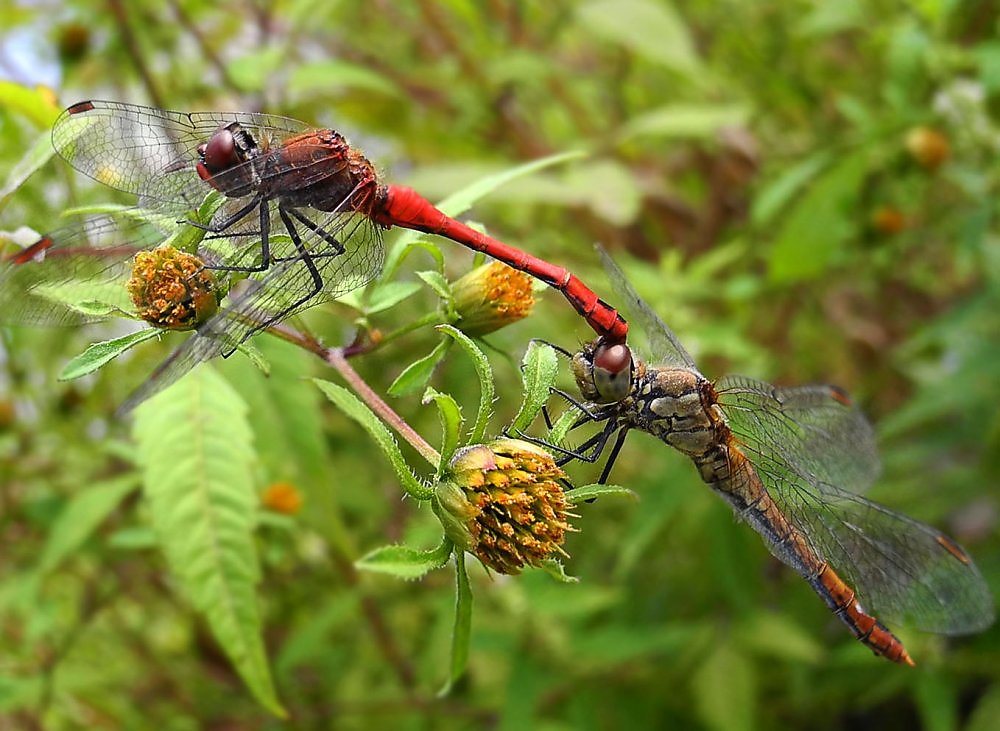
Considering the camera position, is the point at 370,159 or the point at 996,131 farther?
the point at 996,131

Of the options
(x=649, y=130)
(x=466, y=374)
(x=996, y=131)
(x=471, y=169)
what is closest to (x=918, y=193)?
(x=996, y=131)

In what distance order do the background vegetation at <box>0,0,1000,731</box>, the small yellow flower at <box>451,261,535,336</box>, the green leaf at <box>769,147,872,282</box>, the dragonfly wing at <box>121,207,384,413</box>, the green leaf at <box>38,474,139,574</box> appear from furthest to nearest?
the green leaf at <box>769,147,872,282</box>, the background vegetation at <box>0,0,1000,731</box>, the green leaf at <box>38,474,139,574</box>, the small yellow flower at <box>451,261,535,336</box>, the dragonfly wing at <box>121,207,384,413</box>

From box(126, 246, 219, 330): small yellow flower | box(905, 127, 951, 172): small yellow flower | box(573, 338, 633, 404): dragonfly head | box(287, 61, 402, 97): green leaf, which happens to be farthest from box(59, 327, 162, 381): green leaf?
box(905, 127, 951, 172): small yellow flower

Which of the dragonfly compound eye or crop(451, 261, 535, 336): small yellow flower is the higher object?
crop(451, 261, 535, 336): small yellow flower

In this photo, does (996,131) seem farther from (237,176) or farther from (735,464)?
(237,176)

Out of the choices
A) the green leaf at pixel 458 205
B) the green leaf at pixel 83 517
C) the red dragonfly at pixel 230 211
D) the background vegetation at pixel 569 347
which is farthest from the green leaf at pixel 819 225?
the green leaf at pixel 83 517

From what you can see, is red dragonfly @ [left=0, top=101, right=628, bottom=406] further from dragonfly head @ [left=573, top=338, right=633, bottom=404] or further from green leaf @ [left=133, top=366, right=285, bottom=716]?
green leaf @ [left=133, top=366, right=285, bottom=716]
